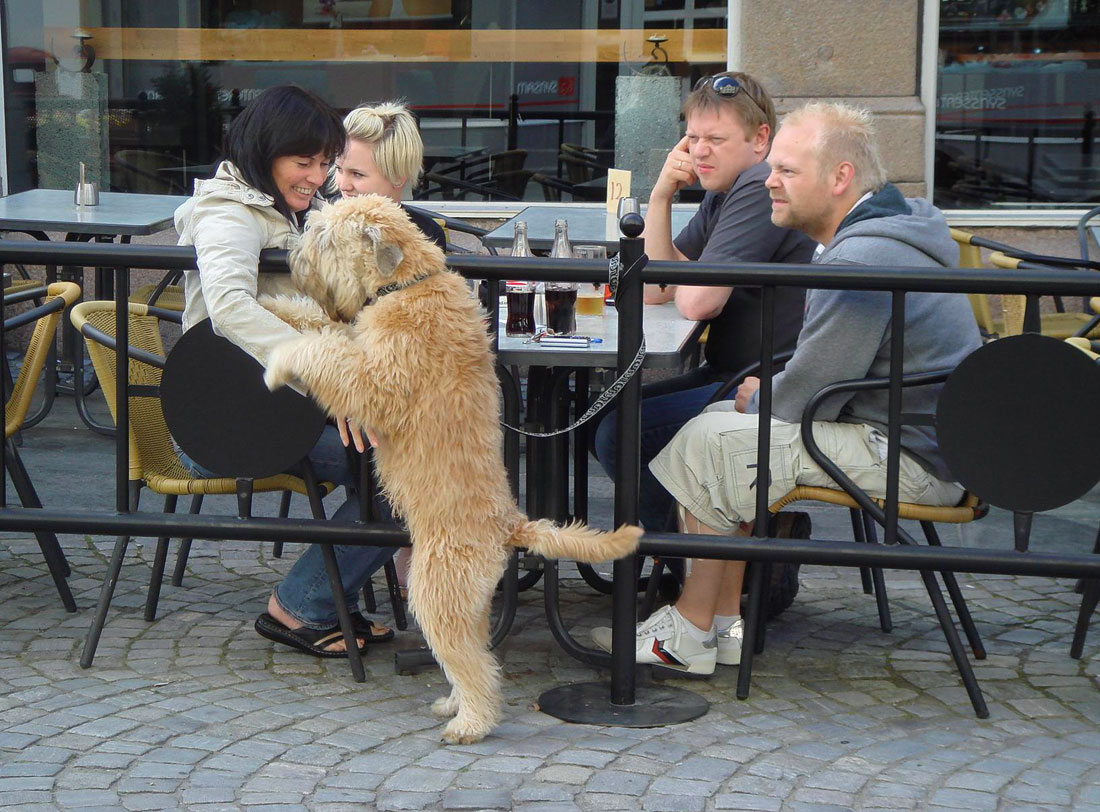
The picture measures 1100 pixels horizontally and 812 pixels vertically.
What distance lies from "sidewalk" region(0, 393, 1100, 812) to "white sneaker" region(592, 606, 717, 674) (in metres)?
0.07

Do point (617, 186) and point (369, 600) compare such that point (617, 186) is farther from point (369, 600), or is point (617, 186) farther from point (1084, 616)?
point (1084, 616)

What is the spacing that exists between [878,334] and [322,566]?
73.2 inches

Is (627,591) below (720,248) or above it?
below

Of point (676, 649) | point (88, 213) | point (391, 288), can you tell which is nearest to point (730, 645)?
point (676, 649)

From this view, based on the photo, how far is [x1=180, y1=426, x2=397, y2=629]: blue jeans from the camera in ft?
14.0

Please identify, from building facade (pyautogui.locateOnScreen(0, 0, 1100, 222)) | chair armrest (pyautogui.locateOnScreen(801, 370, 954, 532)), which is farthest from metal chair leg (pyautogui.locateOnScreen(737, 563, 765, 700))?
building facade (pyautogui.locateOnScreen(0, 0, 1100, 222))

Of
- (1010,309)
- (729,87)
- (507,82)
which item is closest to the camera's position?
(729,87)

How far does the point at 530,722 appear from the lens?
153 inches

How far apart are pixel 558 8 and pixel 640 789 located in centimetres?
591

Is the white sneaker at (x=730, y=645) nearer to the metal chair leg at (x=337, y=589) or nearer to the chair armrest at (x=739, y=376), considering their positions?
the chair armrest at (x=739, y=376)

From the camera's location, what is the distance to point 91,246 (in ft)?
12.4

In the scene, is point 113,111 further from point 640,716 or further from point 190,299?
point 640,716

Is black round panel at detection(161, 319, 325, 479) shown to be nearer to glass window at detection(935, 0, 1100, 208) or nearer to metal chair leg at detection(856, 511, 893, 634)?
metal chair leg at detection(856, 511, 893, 634)

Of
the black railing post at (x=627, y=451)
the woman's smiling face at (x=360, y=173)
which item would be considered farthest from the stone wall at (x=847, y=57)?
the black railing post at (x=627, y=451)
